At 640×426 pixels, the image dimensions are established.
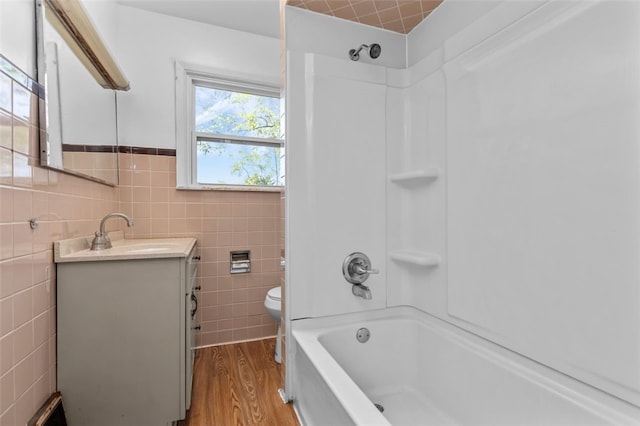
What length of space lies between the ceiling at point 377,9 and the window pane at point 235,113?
1.17m

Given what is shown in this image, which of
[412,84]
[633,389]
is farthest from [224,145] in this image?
[633,389]

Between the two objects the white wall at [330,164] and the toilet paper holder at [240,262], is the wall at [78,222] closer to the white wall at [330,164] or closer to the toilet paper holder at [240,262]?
the toilet paper holder at [240,262]

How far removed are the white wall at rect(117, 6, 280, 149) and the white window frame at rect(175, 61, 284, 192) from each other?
0.05 m

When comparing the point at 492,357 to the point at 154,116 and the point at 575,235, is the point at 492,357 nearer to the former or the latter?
the point at 575,235

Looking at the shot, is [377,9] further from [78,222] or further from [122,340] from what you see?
[122,340]

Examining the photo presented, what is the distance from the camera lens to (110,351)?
1.31 meters

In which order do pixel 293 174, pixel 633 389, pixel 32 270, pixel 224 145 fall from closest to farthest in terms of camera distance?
pixel 633 389
pixel 32 270
pixel 293 174
pixel 224 145

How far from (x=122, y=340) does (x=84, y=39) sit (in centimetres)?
149

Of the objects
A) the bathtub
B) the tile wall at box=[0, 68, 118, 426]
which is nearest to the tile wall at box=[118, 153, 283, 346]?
the tile wall at box=[0, 68, 118, 426]

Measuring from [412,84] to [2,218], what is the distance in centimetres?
182

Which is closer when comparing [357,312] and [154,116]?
[357,312]

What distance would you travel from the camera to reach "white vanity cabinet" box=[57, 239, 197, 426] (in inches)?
50.5

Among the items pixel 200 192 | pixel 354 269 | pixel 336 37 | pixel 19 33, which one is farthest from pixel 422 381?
pixel 19 33

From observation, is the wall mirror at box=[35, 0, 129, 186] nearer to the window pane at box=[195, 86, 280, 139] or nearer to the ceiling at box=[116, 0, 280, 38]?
the ceiling at box=[116, 0, 280, 38]
